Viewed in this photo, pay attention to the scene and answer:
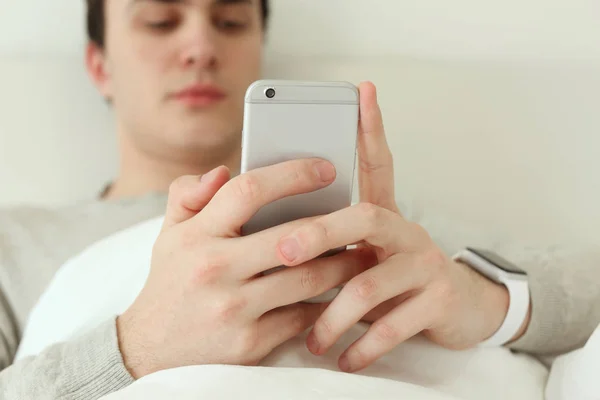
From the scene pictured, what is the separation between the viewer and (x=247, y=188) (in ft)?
1.54

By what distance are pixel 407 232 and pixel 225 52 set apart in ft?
2.08

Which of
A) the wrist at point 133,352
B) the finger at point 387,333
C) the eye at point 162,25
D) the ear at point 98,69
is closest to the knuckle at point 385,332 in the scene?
the finger at point 387,333

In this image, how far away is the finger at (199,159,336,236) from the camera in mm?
471

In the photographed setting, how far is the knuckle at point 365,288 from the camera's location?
0.50 metres

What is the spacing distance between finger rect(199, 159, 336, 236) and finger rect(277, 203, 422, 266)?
0.03 metres

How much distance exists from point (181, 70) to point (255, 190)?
1.95ft

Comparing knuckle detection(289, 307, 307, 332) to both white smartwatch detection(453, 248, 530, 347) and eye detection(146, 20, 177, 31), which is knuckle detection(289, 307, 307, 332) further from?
eye detection(146, 20, 177, 31)

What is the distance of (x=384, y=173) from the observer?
0.57 m

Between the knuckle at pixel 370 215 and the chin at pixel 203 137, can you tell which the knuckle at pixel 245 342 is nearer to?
the knuckle at pixel 370 215

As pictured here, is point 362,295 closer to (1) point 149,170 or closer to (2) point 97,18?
(1) point 149,170

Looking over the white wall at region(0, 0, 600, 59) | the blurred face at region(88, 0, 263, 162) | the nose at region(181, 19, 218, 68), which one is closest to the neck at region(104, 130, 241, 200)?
the blurred face at region(88, 0, 263, 162)

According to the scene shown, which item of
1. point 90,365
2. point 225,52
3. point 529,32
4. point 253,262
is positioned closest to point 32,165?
point 225,52

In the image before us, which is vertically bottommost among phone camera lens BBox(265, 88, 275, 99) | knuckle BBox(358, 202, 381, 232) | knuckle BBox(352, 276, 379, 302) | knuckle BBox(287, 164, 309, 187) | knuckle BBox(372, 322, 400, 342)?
knuckle BBox(372, 322, 400, 342)

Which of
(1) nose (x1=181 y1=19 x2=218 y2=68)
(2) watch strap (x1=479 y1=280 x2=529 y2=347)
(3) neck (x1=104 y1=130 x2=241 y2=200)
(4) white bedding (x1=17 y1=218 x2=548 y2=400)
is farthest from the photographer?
(3) neck (x1=104 y1=130 x2=241 y2=200)
